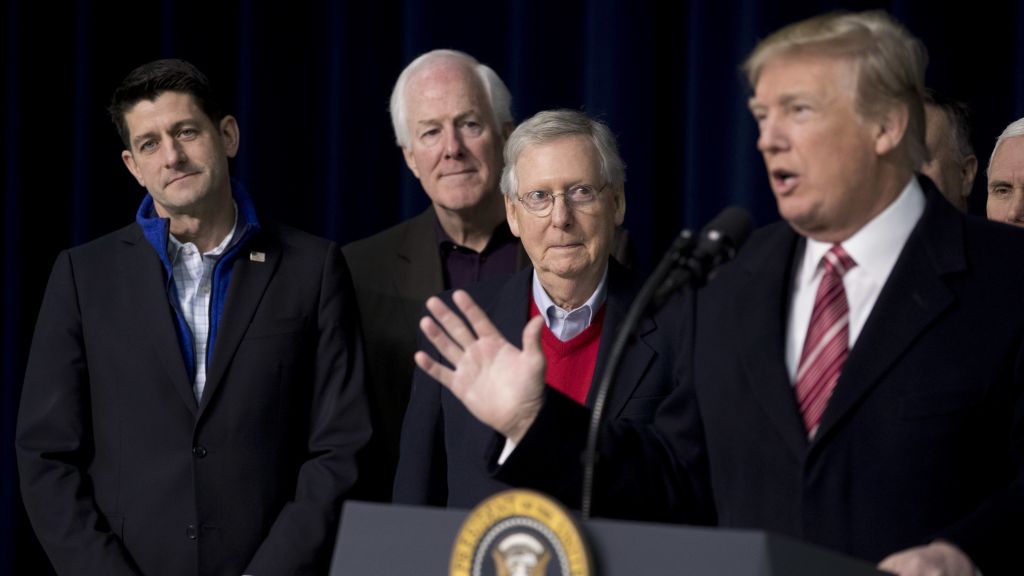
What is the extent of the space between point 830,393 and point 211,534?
4.85 feet

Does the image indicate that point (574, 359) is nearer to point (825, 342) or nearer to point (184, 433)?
point (184, 433)

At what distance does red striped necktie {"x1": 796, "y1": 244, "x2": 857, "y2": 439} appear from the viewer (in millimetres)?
1672

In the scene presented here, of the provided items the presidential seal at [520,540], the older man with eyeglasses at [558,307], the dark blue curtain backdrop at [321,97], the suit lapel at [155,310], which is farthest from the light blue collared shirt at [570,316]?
the presidential seal at [520,540]

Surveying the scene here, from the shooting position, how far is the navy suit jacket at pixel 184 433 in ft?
9.01

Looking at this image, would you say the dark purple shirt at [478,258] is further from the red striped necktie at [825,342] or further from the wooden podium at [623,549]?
the wooden podium at [623,549]

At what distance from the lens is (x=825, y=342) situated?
5.54ft

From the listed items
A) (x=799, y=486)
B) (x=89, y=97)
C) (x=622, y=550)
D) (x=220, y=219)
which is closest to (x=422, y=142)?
(x=220, y=219)

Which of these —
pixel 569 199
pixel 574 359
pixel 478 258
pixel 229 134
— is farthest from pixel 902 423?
pixel 229 134

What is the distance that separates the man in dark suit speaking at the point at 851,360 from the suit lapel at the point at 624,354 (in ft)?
2.19

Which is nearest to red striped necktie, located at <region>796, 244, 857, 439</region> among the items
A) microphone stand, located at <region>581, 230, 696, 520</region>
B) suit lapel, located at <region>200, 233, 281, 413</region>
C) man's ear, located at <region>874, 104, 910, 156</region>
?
man's ear, located at <region>874, 104, 910, 156</region>

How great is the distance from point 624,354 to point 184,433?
35.3 inches

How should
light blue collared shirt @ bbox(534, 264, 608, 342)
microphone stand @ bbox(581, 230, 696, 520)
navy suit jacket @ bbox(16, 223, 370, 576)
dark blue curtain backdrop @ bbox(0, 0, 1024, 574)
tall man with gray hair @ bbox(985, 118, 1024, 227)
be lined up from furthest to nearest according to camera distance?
1. dark blue curtain backdrop @ bbox(0, 0, 1024, 574)
2. tall man with gray hair @ bbox(985, 118, 1024, 227)
3. navy suit jacket @ bbox(16, 223, 370, 576)
4. light blue collared shirt @ bbox(534, 264, 608, 342)
5. microphone stand @ bbox(581, 230, 696, 520)

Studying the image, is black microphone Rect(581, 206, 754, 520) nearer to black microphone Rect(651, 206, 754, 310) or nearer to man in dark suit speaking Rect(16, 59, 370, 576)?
black microphone Rect(651, 206, 754, 310)

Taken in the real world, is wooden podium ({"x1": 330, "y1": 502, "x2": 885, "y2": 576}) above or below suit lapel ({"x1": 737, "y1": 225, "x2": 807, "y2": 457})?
below
